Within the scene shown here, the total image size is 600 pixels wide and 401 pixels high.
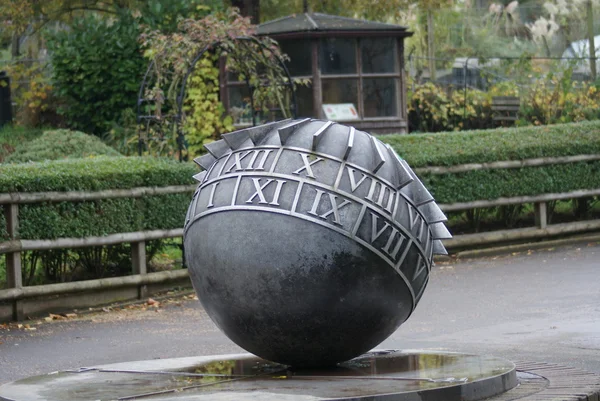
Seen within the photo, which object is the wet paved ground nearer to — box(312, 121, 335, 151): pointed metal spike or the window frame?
box(312, 121, 335, 151): pointed metal spike

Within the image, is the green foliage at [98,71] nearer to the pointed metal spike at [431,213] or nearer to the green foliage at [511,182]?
the green foliage at [511,182]

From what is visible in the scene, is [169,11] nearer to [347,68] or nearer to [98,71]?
[98,71]

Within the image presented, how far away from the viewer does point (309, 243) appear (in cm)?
581

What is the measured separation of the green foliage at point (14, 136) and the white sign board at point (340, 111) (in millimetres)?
6260

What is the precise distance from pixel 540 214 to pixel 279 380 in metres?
10.3

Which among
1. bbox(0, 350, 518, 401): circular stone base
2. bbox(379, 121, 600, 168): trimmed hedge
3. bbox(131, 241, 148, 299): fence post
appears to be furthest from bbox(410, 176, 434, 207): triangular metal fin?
bbox(379, 121, 600, 168): trimmed hedge

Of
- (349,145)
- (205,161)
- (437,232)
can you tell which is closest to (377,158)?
(349,145)

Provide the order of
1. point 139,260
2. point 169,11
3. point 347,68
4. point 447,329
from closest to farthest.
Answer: point 447,329
point 139,260
point 347,68
point 169,11

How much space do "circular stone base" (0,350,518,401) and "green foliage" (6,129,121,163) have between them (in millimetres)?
9431

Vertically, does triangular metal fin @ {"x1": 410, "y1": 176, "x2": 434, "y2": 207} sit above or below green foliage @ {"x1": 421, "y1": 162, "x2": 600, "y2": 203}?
above

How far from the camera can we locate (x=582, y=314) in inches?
399

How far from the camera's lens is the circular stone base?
219 inches

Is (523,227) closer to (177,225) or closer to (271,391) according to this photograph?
(177,225)

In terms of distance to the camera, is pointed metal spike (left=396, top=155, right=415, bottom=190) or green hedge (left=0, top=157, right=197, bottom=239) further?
green hedge (left=0, top=157, right=197, bottom=239)
